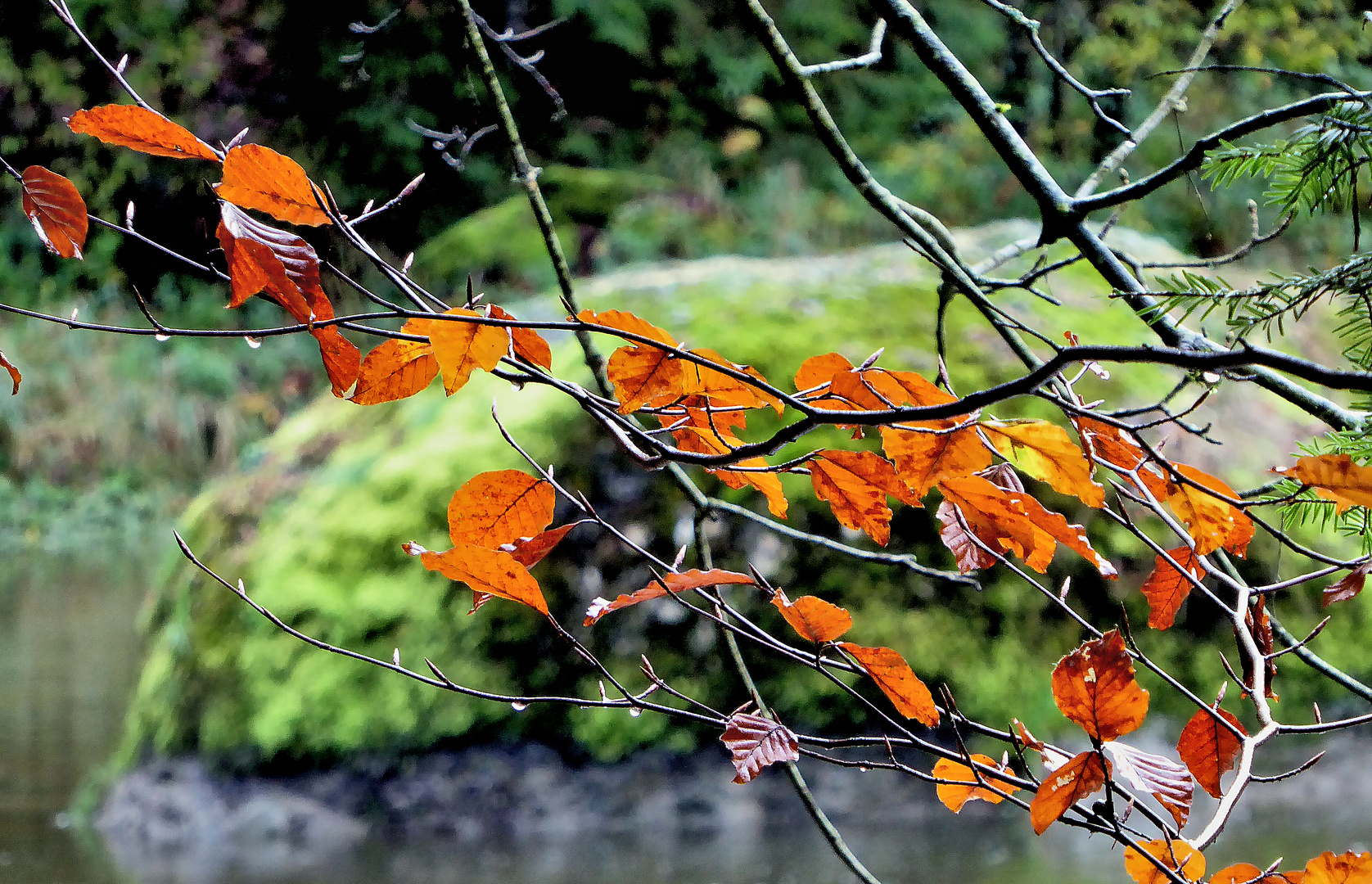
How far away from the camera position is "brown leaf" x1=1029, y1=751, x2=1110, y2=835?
44 cm

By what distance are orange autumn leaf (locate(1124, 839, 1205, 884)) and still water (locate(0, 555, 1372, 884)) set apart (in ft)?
4.45

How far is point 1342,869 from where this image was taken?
1.51 feet

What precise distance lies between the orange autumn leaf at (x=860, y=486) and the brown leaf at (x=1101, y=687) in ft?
0.33

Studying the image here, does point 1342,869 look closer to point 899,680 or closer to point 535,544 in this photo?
point 899,680

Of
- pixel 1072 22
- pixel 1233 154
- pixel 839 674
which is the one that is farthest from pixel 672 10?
pixel 1233 154

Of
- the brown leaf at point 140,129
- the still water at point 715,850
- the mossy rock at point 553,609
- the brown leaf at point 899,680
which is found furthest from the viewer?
the mossy rock at point 553,609

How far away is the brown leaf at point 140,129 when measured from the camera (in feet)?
1.33

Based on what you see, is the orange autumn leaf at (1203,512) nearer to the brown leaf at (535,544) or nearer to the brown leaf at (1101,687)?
the brown leaf at (1101,687)

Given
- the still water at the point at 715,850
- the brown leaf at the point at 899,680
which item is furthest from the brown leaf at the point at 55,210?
the still water at the point at 715,850

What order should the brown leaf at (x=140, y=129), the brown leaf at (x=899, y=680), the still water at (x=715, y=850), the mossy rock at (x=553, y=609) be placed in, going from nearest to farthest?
the brown leaf at (x=140, y=129)
the brown leaf at (x=899, y=680)
the still water at (x=715, y=850)
the mossy rock at (x=553, y=609)

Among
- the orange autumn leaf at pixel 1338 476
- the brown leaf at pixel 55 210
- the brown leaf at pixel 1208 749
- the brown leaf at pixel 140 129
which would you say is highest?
the brown leaf at pixel 140 129

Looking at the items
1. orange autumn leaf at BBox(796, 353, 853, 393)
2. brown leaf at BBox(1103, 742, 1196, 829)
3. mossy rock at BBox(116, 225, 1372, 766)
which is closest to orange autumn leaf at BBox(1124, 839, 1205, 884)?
brown leaf at BBox(1103, 742, 1196, 829)

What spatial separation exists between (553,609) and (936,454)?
180 centimetres

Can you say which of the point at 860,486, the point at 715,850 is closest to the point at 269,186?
the point at 860,486
